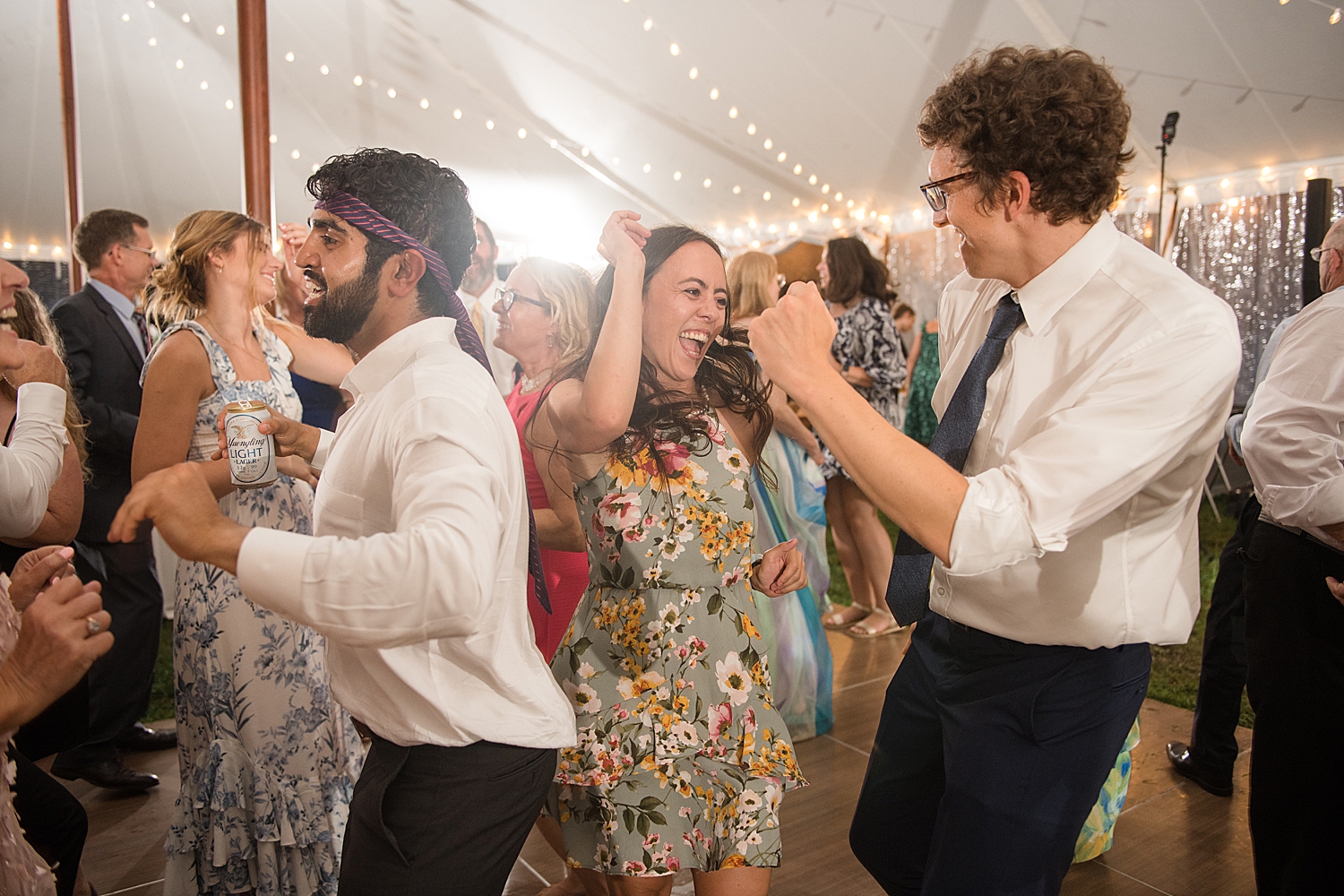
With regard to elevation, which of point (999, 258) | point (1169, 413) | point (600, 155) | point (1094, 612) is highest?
point (600, 155)

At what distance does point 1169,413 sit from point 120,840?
3078mm

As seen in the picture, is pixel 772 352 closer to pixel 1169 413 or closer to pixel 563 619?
pixel 1169 413

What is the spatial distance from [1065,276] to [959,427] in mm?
288

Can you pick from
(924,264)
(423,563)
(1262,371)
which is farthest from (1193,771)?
(924,264)

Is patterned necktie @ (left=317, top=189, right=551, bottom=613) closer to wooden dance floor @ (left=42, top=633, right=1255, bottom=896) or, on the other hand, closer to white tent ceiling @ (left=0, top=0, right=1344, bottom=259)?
wooden dance floor @ (left=42, top=633, right=1255, bottom=896)

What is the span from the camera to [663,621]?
65.5 inches

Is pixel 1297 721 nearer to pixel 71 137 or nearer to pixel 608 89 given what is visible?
pixel 71 137

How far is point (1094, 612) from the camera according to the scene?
4.33ft

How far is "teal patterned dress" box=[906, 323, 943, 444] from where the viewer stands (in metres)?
6.16

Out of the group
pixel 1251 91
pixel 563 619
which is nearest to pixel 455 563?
pixel 563 619

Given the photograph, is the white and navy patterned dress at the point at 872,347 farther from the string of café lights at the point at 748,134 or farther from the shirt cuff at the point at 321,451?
the string of café lights at the point at 748,134

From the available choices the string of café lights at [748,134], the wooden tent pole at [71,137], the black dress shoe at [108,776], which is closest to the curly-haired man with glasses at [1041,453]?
the black dress shoe at [108,776]

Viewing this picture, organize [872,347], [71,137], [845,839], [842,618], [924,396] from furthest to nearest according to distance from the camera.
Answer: [924,396] → [71,137] → [842,618] → [872,347] → [845,839]

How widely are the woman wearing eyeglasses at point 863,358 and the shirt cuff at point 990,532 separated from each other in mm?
3324
